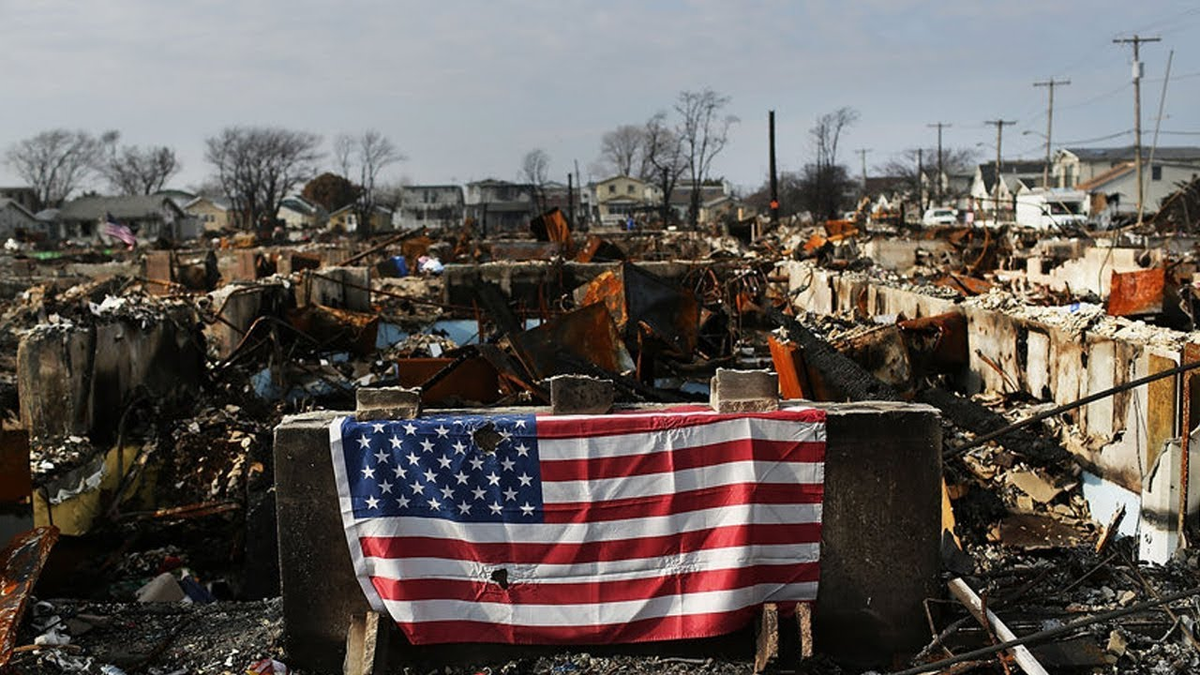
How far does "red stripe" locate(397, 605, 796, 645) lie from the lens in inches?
181

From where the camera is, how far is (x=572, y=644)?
4.64 m

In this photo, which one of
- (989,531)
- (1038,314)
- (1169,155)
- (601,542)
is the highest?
(1169,155)

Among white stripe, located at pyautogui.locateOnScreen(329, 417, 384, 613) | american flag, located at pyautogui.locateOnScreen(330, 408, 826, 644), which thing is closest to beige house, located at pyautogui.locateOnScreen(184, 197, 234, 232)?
white stripe, located at pyautogui.locateOnScreen(329, 417, 384, 613)

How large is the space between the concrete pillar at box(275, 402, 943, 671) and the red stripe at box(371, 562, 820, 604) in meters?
0.28

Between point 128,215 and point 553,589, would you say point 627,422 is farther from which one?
point 128,215

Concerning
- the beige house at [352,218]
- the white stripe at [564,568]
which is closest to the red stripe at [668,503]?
the white stripe at [564,568]

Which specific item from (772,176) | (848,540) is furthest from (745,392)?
(772,176)

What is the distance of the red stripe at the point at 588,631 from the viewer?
459cm

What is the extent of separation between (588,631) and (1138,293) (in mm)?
8032

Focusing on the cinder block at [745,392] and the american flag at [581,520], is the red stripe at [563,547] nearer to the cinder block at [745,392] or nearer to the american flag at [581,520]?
the american flag at [581,520]

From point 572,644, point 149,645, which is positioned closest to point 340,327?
point 149,645

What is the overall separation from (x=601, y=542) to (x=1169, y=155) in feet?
272

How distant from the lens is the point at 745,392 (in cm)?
458

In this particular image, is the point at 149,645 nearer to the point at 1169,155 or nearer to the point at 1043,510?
the point at 1043,510
